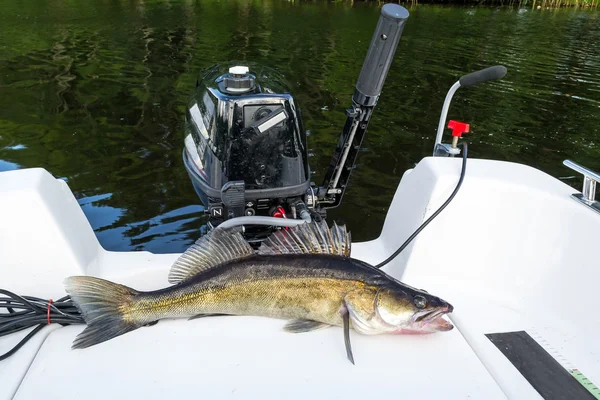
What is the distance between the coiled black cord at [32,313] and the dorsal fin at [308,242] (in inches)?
31.8

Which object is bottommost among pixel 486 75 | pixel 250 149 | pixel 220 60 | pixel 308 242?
pixel 220 60

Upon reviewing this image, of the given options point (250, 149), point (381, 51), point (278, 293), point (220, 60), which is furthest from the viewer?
point (220, 60)

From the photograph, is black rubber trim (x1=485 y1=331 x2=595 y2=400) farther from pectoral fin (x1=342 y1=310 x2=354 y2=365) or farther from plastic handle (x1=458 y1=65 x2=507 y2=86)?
plastic handle (x1=458 y1=65 x2=507 y2=86)

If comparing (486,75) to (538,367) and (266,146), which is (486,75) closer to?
(266,146)

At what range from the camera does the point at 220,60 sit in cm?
1205

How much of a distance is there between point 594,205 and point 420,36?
14455 mm

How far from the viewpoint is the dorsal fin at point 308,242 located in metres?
1.99

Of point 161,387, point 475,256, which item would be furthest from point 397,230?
point 161,387

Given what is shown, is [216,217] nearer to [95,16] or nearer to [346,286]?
[346,286]

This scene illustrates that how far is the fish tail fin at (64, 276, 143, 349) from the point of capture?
180 cm

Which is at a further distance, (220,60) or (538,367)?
(220,60)

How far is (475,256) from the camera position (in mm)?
2387

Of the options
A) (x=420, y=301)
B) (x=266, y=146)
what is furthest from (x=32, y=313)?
(x=420, y=301)

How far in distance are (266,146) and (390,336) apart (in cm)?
128
